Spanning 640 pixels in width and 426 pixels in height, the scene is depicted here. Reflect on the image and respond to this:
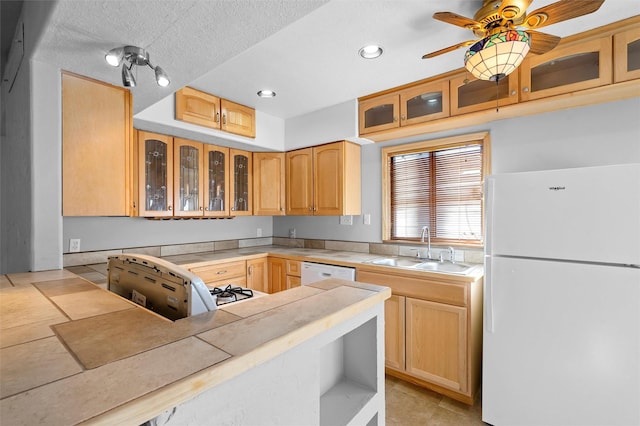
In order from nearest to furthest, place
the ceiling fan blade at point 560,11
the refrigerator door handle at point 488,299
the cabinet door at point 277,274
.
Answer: the ceiling fan blade at point 560,11, the refrigerator door handle at point 488,299, the cabinet door at point 277,274

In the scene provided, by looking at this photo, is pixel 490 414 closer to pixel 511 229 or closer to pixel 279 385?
pixel 511 229

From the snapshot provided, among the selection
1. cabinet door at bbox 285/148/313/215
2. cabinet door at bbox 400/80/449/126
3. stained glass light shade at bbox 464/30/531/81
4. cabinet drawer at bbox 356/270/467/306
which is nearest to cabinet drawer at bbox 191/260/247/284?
cabinet door at bbox 285/148/313/215

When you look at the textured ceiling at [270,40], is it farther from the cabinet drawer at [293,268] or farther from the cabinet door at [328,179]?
the cabinet drawer at [293,268]

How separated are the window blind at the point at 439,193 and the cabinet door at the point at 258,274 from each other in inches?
57.0

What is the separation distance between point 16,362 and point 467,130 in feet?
9.72

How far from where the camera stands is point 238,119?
3039 millimetres

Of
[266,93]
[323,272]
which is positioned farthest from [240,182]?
[323,272]

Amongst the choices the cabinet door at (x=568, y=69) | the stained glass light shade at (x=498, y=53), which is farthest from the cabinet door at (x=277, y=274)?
the cabinet door at (x=568, y=69)

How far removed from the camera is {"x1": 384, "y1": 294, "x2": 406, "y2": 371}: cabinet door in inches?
94.6

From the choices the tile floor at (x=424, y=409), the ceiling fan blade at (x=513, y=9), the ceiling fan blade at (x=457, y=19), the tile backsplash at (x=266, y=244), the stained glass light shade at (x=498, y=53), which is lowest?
the tile floor at (x=424, y=409)

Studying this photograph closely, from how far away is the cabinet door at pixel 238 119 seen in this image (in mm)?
2922

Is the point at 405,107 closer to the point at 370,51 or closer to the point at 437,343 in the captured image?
the point at 370,51

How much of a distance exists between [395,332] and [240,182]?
2.27 m

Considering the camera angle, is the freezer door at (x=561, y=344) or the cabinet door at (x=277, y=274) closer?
the freezer door at (x=561, y=344)
